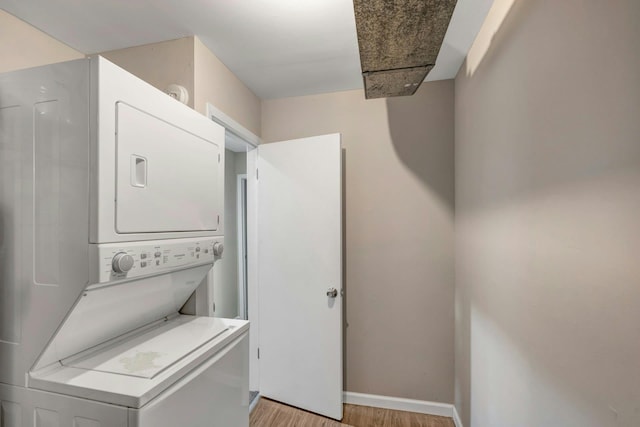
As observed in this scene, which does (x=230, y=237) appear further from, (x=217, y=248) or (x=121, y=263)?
(x=121, y=263)

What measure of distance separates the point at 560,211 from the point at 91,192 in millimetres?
1430

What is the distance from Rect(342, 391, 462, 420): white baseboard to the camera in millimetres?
2107

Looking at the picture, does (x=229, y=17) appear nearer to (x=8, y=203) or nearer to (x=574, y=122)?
(x=8, y=203)

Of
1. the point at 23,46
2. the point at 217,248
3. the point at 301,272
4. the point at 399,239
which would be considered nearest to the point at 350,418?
the point at 301,272

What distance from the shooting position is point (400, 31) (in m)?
1.21

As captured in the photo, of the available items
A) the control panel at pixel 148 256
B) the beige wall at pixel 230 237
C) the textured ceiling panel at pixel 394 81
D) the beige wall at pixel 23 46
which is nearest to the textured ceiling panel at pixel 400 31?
the textured ceiling panel at pixel 394 81

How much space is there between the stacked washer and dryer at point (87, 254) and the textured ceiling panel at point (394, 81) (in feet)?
3.72

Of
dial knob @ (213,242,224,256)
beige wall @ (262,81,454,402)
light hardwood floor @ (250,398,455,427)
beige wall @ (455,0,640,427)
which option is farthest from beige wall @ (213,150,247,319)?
beige wall @ (455,0,640,427)

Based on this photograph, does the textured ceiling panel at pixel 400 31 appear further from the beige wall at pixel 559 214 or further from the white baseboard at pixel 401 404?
the white baseboard at pixel 401 404

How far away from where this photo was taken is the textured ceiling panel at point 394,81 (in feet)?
5.10

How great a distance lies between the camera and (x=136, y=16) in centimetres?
143

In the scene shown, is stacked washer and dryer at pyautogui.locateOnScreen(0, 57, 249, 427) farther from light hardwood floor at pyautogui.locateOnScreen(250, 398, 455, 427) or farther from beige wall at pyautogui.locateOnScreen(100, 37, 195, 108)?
light hardwood floor at pyautogui.locateOnScreen(250, 398, 455, 427)

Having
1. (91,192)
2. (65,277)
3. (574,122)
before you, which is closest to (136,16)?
(91,192)

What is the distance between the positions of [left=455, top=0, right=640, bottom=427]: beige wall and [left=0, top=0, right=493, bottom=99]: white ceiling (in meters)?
0.44
